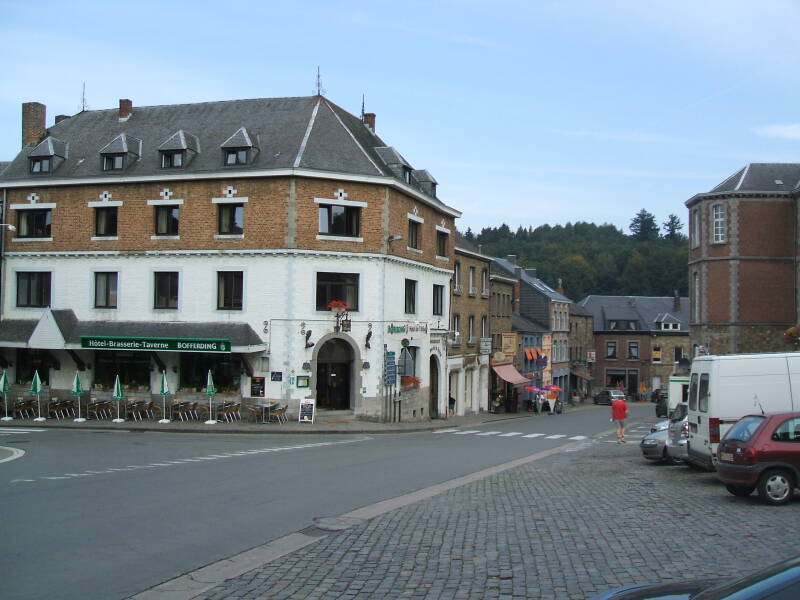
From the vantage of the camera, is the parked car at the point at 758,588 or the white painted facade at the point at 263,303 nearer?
the parked car at the point at 758,588

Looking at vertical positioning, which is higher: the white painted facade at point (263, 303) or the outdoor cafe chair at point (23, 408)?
the white painted facade at point (263, 303)

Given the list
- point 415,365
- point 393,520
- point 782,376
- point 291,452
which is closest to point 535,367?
point 415,365

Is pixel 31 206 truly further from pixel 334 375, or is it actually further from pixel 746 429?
pixel 746 429

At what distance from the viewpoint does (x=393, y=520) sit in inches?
448

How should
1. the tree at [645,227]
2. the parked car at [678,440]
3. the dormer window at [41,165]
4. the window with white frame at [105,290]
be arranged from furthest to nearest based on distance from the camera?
the tree at [645,227]
the dormer window at [41,165]
the window with white frame at [105,290]
the parked car at [678,440]

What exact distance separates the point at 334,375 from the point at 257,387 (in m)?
3.12

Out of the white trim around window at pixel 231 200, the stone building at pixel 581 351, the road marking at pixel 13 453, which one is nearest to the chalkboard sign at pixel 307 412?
the white trim around window at pixel 231 200

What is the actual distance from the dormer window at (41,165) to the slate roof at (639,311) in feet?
211

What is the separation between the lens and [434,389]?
128ft

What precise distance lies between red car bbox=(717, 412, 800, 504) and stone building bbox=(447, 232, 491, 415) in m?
28.7

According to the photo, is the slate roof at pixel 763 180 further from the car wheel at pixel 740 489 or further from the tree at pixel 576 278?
the tree at pixel 576 278

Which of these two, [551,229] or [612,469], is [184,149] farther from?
[551,229]

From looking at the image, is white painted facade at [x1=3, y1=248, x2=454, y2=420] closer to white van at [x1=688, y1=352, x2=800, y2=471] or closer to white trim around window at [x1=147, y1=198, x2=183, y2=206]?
white trim around window at [x1=147, y1=198, x2=183, y2=206]

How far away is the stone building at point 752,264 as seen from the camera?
4300 centimetres
